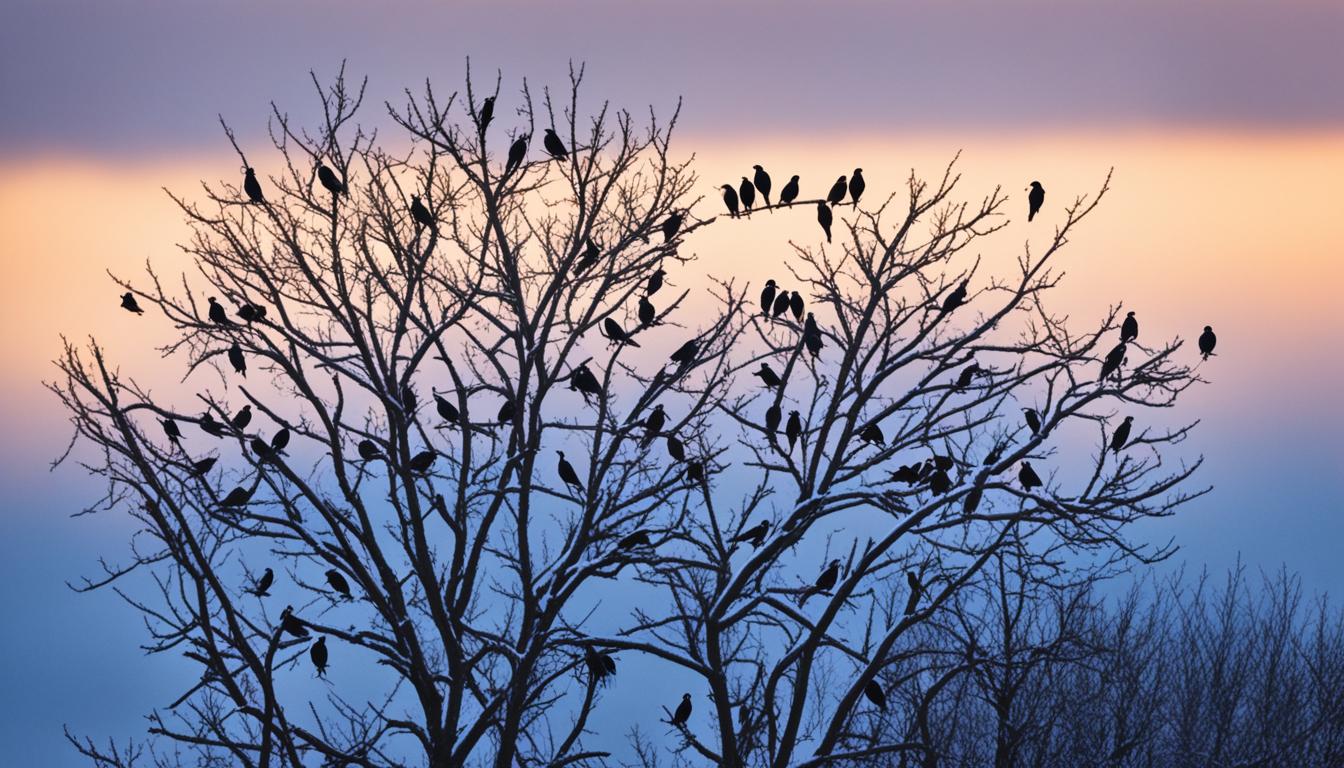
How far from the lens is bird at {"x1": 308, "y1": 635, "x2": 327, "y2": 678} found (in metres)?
13.7

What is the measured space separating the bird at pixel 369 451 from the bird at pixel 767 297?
374cm

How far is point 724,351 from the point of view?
1355cm

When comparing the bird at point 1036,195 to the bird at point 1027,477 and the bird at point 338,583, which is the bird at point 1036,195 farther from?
the bird at point 338,583

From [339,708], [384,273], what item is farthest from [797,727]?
[384,273]

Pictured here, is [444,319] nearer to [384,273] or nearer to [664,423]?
[384,273]

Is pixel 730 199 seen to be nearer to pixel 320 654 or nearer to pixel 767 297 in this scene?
pixel 767 297

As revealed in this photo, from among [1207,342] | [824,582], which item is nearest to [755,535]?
[824,582]

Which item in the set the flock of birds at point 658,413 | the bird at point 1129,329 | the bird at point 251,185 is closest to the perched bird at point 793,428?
the flock of birds at point 658,413

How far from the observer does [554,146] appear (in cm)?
1261

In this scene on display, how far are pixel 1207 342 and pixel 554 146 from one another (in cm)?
616

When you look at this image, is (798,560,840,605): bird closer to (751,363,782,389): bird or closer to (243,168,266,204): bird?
(751,363,782,389): bird

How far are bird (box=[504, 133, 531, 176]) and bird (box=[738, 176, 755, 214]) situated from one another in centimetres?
197

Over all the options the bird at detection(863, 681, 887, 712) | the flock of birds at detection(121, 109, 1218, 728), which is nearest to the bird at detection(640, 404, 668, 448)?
the flock of birds at detection(121, 109, 1218, 728)

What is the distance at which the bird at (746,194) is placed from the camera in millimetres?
13172
